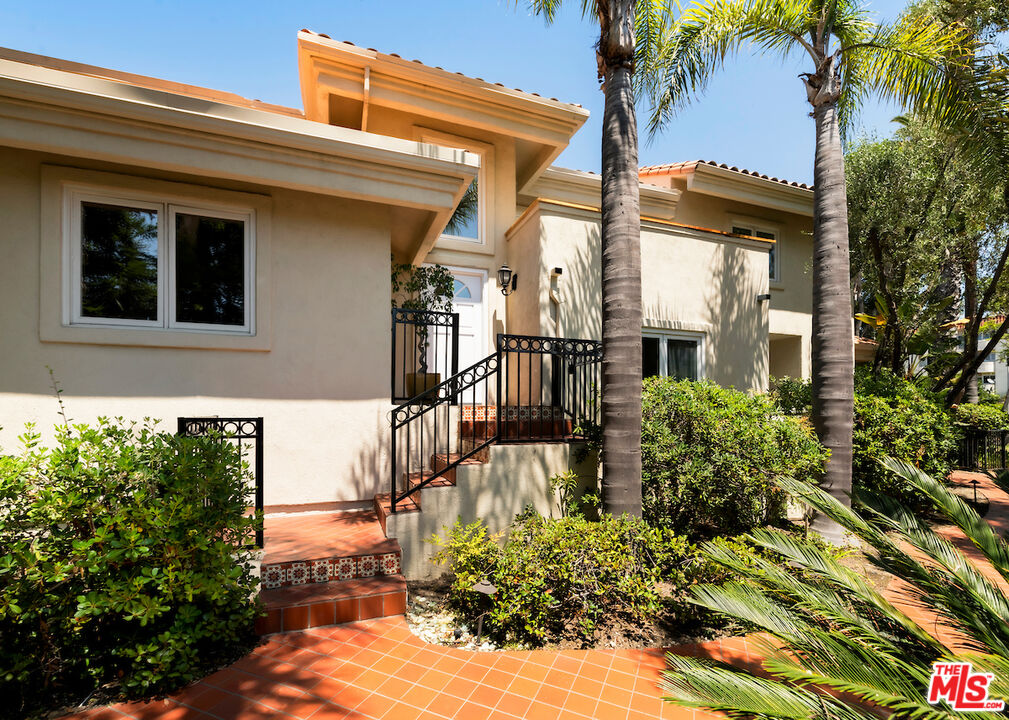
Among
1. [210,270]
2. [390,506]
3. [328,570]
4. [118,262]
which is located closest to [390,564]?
[328,570]

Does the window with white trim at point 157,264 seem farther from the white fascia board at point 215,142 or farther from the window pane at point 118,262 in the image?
the white fascia board at point 215,142

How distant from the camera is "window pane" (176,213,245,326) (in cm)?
604

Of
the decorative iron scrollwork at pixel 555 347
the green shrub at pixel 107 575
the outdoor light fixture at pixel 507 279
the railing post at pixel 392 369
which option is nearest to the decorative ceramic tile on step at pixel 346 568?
the green shrub at pixel 107 575

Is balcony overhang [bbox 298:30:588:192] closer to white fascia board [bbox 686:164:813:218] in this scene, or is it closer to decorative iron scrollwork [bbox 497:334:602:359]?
white fascia board [bbox 686:164:813:218]

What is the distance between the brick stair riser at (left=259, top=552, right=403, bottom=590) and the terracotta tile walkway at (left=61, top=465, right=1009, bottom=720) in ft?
1.76

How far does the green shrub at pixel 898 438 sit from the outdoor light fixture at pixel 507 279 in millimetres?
6435

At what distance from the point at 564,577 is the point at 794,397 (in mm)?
7100

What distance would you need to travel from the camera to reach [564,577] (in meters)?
4.35

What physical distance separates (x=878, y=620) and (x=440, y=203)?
20.7ft

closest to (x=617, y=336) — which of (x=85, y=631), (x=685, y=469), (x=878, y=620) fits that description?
(x=685, y=469)

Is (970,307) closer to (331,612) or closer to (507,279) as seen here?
(507,279)

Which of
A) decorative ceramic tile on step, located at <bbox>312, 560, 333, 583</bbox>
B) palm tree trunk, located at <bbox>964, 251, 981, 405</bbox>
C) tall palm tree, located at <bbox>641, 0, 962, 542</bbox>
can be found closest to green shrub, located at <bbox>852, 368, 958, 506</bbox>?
tall palm tree, located at <bbox>641, 0, 962, 542</bbox>

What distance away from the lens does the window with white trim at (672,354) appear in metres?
8.48

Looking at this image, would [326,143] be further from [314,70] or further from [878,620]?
[878,620]
